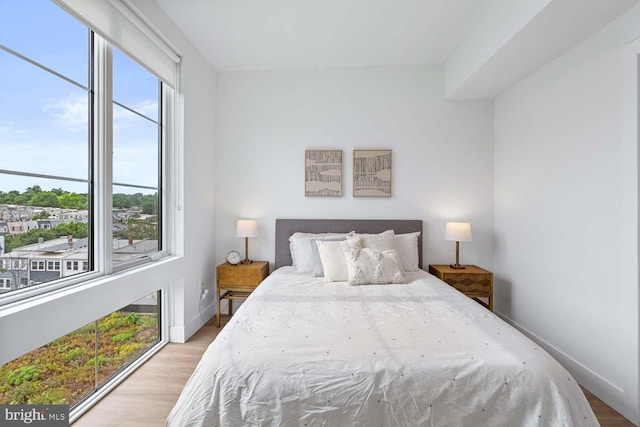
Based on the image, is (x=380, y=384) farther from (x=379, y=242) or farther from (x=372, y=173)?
(x=372, y=173)

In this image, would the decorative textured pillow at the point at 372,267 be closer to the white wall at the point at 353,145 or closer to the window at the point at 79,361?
the white wall at the point at 353,145

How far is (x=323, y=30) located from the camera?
8.33 ft

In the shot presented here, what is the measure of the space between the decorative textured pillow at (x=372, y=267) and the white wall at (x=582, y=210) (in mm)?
1300

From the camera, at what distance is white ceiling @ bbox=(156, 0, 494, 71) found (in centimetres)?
223

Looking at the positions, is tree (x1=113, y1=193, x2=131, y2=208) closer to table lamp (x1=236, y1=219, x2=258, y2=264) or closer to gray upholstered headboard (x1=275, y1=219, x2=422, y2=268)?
table lamp (x1=236, y1=219, x2=258, y2=264)

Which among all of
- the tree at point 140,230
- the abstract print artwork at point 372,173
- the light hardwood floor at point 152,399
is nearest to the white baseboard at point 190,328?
the light hardwood floor at point 152,399

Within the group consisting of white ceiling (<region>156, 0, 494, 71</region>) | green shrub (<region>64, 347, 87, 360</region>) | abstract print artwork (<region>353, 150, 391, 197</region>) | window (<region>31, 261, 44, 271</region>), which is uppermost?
white ceiling (<region>156, 0, 494, 71</region>)

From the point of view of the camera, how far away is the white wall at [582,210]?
69.6 inches

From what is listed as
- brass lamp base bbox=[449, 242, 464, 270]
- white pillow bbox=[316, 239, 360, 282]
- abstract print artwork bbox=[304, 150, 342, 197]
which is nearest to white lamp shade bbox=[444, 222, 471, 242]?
brass lamp base bbox=[449, 242, 464, 270]

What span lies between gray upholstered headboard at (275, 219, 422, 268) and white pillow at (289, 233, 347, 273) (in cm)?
16

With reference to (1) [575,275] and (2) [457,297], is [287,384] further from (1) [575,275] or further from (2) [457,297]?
(1) [575,275]

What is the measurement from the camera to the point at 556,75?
232 centimetres

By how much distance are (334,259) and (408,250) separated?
0.87 metres

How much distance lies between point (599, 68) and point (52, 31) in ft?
11.4
